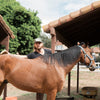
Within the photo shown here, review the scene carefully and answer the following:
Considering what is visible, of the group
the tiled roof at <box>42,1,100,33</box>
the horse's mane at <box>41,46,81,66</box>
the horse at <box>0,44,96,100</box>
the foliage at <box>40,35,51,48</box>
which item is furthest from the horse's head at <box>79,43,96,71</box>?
the foliage at <box>40,35,51,48</box>

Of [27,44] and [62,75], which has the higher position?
[27,44]

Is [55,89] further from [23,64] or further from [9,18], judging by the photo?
[9,18]

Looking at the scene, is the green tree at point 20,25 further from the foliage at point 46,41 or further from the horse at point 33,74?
the foliage at point 46,41

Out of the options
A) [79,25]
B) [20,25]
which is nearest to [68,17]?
[79,25]

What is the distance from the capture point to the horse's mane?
329 cm

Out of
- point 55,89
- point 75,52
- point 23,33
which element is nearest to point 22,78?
point 55,89

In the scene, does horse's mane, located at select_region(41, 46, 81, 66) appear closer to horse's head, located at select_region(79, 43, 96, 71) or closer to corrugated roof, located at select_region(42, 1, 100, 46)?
horse's head, located at select_region(79, 43, 96, 71)

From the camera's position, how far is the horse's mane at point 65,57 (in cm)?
329

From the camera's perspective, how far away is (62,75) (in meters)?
3.17

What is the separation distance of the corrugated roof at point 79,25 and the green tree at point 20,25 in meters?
12.0

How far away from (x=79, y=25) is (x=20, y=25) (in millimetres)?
14134

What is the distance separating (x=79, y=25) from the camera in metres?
5.08

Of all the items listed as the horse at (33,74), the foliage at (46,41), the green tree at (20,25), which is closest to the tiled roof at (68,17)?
the horse at (33,74)

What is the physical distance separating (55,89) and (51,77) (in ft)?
0.95
